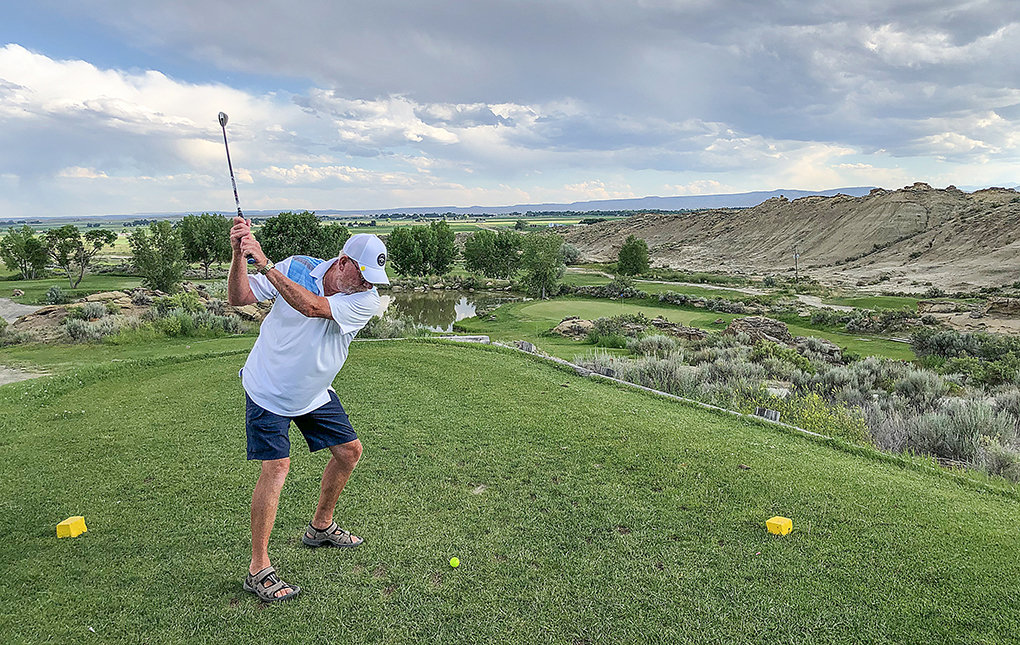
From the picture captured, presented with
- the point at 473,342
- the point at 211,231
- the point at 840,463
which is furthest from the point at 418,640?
the point at 211,231

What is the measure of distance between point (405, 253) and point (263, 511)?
198ft

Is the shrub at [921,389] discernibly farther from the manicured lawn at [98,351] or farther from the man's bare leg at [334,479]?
the manicured lawn at [98,351]

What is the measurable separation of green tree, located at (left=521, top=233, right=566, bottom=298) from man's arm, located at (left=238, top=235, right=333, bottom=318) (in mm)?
42246

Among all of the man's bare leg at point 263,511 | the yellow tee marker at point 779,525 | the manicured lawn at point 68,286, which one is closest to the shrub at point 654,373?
the yellow tee marker at point 779,525

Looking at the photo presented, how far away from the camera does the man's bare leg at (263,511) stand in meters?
3.87

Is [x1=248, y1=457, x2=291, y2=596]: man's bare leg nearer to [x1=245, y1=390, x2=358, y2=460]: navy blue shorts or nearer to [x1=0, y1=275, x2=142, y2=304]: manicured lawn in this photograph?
[x1=245, y1=390, x2=358, y2=460]: navy blue shorts

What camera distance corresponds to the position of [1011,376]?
1188cm

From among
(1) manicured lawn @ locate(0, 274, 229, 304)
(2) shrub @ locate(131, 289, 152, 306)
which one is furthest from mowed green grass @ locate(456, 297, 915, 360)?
(1) manicured lawn @ locate(0, 274, 229, 304)

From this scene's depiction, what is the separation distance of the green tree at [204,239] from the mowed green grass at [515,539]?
1944 inches

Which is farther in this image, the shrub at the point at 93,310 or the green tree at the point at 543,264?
the green tree at the point at 543,264

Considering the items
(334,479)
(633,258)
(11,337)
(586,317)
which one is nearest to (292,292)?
(334,479)

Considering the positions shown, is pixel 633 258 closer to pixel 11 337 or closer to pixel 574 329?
pixel 574 329

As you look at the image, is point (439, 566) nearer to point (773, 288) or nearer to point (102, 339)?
point (102, 339)

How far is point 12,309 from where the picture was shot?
25969 millimetres
